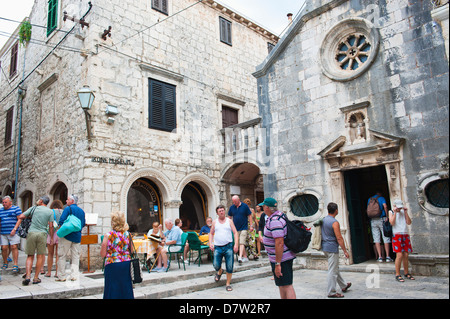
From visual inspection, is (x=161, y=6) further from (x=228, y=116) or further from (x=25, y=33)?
(x=25, y=33)

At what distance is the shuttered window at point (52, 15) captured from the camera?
11.4 meters

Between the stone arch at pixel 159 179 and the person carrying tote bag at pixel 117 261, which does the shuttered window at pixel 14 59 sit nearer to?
the stone arch at pixel 159 179

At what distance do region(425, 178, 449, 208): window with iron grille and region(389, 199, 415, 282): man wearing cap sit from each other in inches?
41.7

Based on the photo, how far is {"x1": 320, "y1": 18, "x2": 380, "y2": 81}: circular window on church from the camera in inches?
328

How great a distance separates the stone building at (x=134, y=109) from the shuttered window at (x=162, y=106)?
0.03 meters

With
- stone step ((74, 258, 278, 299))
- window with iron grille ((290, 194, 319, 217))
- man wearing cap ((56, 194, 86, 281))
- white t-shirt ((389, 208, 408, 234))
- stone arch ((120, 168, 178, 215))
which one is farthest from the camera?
stone arch ((120, 168, 178, 215))

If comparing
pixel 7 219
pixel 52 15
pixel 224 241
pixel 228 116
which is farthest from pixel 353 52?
pixel 52 15

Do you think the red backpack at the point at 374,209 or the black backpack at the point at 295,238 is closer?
the black backpack at the point at 295,238

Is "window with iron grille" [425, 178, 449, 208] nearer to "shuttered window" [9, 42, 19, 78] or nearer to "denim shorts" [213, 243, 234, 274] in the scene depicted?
"denim shorts" [213, 243, 234, 274]

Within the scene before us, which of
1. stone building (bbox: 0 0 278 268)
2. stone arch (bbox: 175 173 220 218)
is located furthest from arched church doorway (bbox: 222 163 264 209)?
stone arch (bbox: 175 173 220 218)

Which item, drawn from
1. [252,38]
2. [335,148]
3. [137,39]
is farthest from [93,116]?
[252,38]

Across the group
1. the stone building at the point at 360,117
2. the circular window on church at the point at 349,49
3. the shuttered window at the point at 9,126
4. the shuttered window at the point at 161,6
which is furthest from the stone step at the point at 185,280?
the shuttered window at the point at 9,126

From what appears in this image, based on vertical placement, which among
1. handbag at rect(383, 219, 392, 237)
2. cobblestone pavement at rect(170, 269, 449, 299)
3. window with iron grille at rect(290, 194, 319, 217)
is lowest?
cobblestone pavement at rect(170, 269, 449, 299)

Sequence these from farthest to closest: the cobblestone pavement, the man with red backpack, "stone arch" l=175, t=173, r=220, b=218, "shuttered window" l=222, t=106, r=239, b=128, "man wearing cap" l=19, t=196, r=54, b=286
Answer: "shuttered window" l=222, t=106, r=239, b=128, "stone arch" l=175, t=173, r=220, b=218, the man with red backpack, "man wearing cap" l=19, t=196, r=54, b=286, the cobblestone pavement
